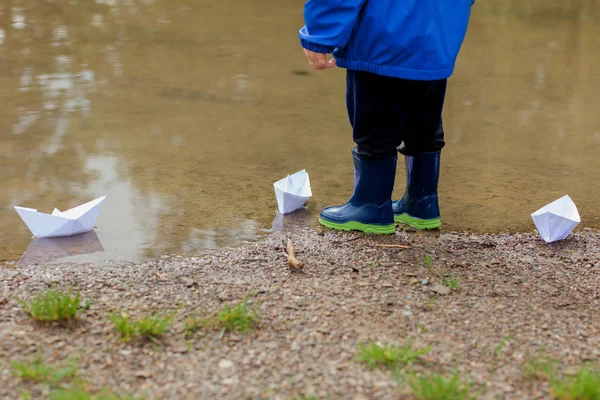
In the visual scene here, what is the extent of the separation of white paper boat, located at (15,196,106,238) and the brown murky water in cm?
7

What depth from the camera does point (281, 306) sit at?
2883 millimetres

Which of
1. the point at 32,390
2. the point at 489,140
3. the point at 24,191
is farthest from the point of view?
the point at 489,140

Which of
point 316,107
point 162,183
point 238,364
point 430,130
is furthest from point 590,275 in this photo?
point 316,107

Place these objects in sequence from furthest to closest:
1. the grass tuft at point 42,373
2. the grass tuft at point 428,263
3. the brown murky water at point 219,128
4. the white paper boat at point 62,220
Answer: the brown murky water at point 219,128
the white paper boat at point 62,220
the grass tuft at point 428,263
the grass tuft at point 42,373

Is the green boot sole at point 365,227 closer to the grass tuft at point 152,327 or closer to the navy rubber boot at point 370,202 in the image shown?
the navy rubber boot at point 370,202

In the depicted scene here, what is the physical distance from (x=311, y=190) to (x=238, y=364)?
1899 mm

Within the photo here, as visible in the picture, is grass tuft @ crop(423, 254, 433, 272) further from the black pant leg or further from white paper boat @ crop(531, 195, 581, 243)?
white paper boat @ crop(531, 195, 581, 243)

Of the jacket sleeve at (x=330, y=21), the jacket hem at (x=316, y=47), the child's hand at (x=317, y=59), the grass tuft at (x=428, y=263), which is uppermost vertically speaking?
the jacket sleeve at (x=330, y=21)

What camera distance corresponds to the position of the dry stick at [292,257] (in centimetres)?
325

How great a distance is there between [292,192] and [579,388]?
1.95 metres

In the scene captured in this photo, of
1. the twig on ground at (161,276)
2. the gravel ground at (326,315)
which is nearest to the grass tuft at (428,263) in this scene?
the gravel ground at (326,315)

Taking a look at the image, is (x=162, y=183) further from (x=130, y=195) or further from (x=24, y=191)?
(x=24, y=191)

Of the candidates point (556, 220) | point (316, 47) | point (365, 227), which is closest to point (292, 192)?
point (365, 227)

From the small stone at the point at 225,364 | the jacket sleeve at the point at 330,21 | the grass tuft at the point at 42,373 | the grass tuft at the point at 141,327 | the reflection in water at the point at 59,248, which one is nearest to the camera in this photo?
the grass tuft at the point at 42,373
